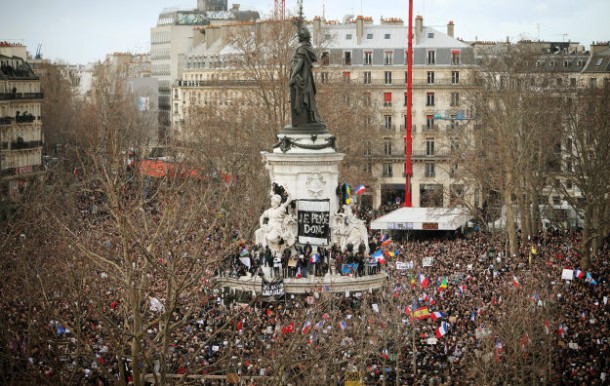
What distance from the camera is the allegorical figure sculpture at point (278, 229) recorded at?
164 ft

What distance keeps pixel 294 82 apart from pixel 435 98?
42555 millimetres

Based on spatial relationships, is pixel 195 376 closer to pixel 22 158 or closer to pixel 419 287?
pixel 419 287

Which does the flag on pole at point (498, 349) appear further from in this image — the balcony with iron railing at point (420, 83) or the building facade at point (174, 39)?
the building facade at point (174, 39)

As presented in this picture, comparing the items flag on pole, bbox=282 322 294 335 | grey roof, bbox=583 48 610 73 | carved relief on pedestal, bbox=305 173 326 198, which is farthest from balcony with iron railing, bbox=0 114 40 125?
flag on pole, bbox=282 322 294 335

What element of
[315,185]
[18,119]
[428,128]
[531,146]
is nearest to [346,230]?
[315,185]

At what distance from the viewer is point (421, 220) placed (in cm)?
6862

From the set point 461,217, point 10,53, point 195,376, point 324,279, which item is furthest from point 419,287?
point 10,53

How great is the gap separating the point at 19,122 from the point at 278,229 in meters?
46.1

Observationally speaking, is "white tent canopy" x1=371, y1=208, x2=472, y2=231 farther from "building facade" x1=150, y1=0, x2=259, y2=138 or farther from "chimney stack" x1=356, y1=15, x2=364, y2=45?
"building facade" x1=150, y1=0, x2=259, y2=138

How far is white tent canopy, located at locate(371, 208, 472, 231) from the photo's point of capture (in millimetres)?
68250

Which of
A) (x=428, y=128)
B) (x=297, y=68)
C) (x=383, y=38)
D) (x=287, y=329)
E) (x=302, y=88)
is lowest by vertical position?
(x=287, y=329)

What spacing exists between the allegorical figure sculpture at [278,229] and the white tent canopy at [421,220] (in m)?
18.2

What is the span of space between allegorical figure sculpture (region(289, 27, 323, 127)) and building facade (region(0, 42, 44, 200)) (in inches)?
1373

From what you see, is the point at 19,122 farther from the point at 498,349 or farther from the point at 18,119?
the point at 498,349
